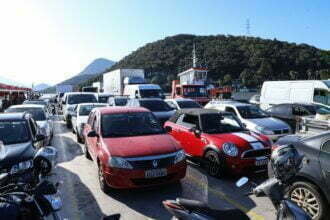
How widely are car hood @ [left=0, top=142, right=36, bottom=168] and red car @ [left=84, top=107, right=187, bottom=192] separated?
135 cm

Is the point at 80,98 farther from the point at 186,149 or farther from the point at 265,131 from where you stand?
the point at 186,149

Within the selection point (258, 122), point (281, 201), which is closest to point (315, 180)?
point (281, 201)

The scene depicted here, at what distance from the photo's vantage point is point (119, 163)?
20.9ft

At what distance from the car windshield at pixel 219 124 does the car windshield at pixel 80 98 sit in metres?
13.3

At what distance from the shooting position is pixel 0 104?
83.2 ft

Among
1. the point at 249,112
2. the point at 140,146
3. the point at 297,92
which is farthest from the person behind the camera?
the point at 297,92

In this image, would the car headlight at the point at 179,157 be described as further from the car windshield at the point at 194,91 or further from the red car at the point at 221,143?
the car windshield at the point at 194,91

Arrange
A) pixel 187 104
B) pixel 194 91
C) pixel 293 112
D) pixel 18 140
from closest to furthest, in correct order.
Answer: pixel 18 140, pixel 293 112, pixel 187 104, pixel 194 91

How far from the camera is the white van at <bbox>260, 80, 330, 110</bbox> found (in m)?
19.0

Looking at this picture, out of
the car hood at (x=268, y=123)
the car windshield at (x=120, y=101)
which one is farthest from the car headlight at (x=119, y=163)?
the car windshield at (x=120, y=101)

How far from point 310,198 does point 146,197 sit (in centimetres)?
302

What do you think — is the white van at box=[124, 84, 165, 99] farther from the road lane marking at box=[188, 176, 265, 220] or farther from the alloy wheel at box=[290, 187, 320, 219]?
the alloy wheel at box=[290, 187, 320, 219]

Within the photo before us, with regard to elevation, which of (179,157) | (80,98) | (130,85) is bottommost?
(179,157)

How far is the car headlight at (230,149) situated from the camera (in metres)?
7.51
